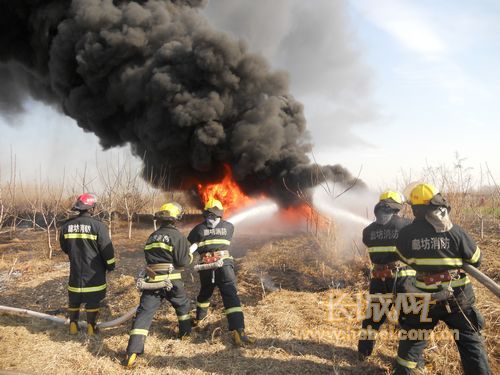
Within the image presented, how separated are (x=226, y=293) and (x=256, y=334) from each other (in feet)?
2.13

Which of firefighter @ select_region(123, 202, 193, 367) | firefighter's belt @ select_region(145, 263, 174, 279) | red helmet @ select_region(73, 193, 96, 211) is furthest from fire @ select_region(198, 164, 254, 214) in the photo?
firefighter's belt @ select_region(145, 263, 174, 279)

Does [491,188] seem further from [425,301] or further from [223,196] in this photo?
[223,196]

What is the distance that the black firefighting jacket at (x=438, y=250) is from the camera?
3.12 meters

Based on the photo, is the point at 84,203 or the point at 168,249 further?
the point at 84,203

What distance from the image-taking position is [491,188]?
8.83 m

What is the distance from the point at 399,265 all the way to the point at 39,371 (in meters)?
4.14

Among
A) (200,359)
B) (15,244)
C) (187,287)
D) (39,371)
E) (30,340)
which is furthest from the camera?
(15,244)

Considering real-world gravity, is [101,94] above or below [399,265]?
above

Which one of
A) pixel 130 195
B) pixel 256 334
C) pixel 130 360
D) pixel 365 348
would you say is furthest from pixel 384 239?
pixel 130 195

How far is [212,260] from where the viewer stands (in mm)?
4879

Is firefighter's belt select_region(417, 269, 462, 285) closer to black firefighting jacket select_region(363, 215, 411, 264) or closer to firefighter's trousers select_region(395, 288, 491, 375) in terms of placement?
firefighter's trousers select_region(395, 288, 491, 375)

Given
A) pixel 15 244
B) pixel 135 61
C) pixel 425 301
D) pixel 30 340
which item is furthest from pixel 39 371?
pixel 135 61

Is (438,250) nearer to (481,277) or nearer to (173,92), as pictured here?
(481,277)

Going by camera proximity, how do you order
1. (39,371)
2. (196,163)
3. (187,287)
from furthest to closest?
(196,163) < (187,287) < (39,371)
